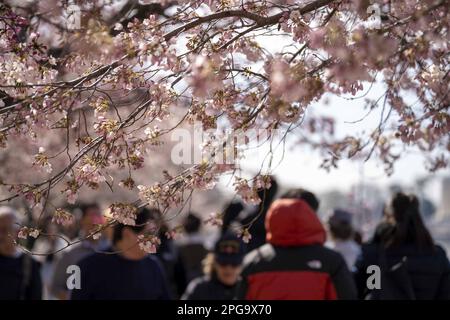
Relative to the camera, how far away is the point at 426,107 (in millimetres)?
4680

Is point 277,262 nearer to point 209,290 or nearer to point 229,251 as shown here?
point 209,290

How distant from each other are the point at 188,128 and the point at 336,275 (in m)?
1.52

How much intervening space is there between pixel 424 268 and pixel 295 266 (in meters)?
1.16

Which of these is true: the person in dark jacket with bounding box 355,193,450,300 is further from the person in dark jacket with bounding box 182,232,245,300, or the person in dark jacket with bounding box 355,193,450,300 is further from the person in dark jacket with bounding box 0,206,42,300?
the person in dark jacket with bounding box 0,206,42,300

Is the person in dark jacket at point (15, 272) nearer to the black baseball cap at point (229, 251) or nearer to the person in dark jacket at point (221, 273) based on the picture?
the person in dark jacket at point (221, 273)

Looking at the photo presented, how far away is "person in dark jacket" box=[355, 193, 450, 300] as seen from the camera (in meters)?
6.40

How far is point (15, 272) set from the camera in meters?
7.26

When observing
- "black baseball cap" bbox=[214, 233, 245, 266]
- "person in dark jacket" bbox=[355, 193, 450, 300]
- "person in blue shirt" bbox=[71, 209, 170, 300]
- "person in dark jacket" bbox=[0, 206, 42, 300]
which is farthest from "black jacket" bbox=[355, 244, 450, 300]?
"person in dark jacket" bbox=[0, 206, 42, 300]

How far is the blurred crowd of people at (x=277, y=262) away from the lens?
5695 mm

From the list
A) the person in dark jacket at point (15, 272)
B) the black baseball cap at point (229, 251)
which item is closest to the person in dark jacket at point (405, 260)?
the black baseball cap at point (229, 251)

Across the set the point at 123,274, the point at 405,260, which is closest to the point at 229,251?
the point at 123,274
